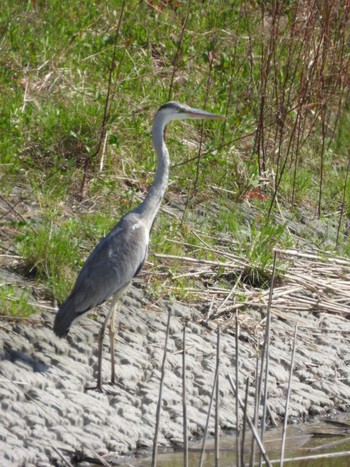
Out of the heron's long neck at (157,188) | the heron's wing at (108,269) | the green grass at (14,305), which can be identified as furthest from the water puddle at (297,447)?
the heron's long neck at (157,188)

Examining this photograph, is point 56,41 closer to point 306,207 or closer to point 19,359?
point 306,207

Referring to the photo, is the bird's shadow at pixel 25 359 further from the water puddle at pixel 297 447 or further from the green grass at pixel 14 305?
the water puddle at pixel 297 447

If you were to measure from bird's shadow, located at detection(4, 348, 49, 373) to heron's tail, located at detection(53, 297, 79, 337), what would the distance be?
0.20m

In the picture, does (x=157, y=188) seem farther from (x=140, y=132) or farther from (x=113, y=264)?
(x=140, y=132)

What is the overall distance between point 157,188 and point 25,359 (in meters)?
1.65

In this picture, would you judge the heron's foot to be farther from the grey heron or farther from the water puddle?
the water puddle

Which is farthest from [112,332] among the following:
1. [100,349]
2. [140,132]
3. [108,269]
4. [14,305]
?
[140,132]

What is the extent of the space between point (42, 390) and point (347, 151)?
6176 mm

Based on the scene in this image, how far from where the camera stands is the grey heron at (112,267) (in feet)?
20.2

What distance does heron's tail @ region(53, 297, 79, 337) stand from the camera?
6027 millimetres

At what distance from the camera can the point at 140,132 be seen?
9367 mm

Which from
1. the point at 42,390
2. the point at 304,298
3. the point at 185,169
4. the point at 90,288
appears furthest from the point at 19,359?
the point at 185,169

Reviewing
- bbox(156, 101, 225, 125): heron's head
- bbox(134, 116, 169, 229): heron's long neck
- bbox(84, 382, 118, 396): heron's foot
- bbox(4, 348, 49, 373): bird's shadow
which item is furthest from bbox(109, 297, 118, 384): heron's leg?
bbox(156, 101, 225, 125): heron's head

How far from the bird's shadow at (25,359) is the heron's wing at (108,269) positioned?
0.21 m
